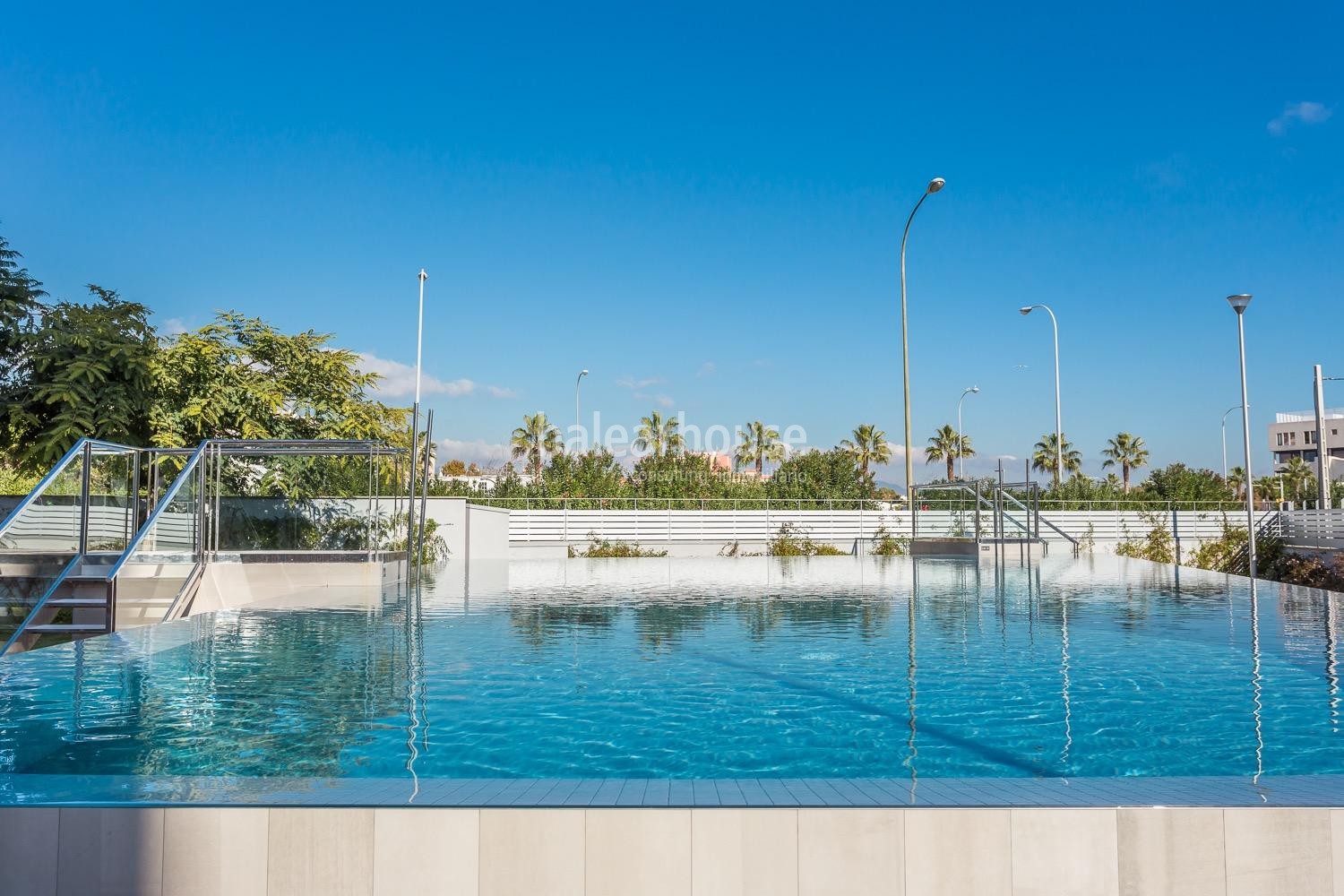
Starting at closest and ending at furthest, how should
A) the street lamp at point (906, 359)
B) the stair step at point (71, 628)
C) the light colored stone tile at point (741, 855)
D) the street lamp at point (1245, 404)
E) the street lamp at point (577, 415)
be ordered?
the light colored stone tile at point (741, 855)
the stair step at point (71, 628)
the street lamp at point (1245, 404)
the street lamp at point (906, 359)
the street lamp at point (577, 415)

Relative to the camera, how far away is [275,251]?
22719mm

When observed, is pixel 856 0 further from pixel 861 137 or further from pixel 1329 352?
pixel 1329 352

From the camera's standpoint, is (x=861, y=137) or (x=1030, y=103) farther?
(x=861, y=137)

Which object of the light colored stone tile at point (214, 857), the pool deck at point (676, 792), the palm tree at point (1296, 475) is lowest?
the light colored stone tile at point (214, 857)

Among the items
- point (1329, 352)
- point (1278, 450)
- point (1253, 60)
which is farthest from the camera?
point (1278, 450)

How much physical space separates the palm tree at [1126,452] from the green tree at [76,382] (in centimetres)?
5339

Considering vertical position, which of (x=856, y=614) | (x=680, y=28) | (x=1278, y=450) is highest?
(x=680, y=28)

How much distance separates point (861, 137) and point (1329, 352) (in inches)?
723

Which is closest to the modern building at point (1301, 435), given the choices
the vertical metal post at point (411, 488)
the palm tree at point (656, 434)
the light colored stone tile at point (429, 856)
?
the palm tree at point (656, 434)

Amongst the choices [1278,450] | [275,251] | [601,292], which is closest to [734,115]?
[601,292]

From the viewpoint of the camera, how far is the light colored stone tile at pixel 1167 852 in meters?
3.16

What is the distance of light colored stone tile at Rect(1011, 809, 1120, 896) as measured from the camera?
3.16m

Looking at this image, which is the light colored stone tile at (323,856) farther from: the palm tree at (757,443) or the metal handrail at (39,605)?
the palm tree at (757,443)

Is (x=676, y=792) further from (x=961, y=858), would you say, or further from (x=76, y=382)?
(x=76, y=382)
